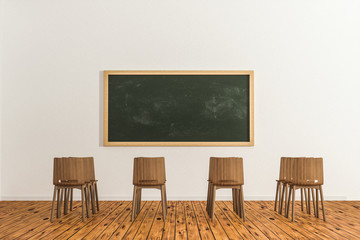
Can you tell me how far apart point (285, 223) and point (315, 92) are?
2.48 m

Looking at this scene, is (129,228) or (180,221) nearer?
Answer: (129,228)

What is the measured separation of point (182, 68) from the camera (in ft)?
16.0

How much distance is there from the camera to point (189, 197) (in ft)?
15.5

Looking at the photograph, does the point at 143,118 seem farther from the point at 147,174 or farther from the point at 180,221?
the point at 180,221

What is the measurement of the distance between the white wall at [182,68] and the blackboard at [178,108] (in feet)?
0.48

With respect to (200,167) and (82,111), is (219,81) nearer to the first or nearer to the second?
(200,167)

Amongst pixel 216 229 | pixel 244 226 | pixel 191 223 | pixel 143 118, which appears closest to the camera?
A: pixel 216 229

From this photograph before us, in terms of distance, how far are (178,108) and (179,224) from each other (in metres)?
2.07

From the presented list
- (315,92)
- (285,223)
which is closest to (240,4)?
(315,92)

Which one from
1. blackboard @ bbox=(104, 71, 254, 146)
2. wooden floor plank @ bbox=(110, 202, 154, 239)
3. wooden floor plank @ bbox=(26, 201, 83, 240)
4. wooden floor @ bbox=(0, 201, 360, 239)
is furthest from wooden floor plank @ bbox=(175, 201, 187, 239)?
wooden floor plank @ bbox=(26, 201, 83, 240)

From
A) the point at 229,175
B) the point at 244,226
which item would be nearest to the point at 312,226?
the point at 244,226

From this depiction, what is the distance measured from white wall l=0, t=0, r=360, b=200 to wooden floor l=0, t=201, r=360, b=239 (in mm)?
685

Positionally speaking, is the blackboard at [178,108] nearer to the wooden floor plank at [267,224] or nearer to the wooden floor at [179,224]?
the wooden floor at [179,224]

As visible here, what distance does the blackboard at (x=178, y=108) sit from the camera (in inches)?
189
